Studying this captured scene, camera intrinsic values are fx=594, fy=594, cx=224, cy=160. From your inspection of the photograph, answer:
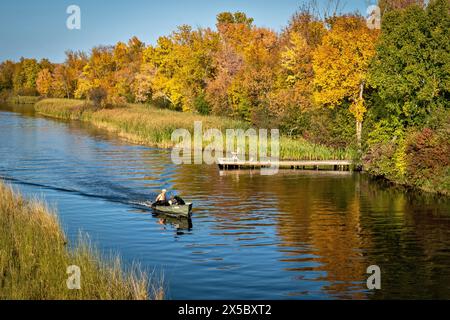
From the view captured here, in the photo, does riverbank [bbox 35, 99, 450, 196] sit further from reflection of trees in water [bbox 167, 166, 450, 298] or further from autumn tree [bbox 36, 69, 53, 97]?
autumn tree [bbox 36, 69, 53, 97]

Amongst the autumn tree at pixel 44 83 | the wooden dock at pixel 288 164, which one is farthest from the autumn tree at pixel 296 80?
the autumn tree at pixel 44 83

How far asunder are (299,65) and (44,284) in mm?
59182

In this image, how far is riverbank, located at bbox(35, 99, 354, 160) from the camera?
60.8 metres

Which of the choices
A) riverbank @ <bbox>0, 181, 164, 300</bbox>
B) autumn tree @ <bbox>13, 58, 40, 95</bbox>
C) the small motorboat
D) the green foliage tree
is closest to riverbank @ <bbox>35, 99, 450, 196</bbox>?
the green foliage tree

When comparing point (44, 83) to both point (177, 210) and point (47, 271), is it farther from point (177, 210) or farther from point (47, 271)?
point (47, 271)

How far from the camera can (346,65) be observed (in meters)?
60.6

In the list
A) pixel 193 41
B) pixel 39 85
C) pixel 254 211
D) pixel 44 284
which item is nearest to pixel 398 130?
pixel 254 211

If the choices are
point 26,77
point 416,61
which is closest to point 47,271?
point 416,61

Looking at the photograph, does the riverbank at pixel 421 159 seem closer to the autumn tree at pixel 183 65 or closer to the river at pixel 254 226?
the river at pixel 254 226

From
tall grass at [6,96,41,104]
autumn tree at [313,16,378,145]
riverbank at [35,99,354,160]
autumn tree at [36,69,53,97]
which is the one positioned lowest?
riverbank at [35,99,354,160]

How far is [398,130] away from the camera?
51.3 metres

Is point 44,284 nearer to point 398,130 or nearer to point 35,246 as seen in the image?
point 35,246

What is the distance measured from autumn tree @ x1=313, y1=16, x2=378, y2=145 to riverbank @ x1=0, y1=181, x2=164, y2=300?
41.2 meters

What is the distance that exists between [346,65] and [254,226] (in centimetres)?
3093
